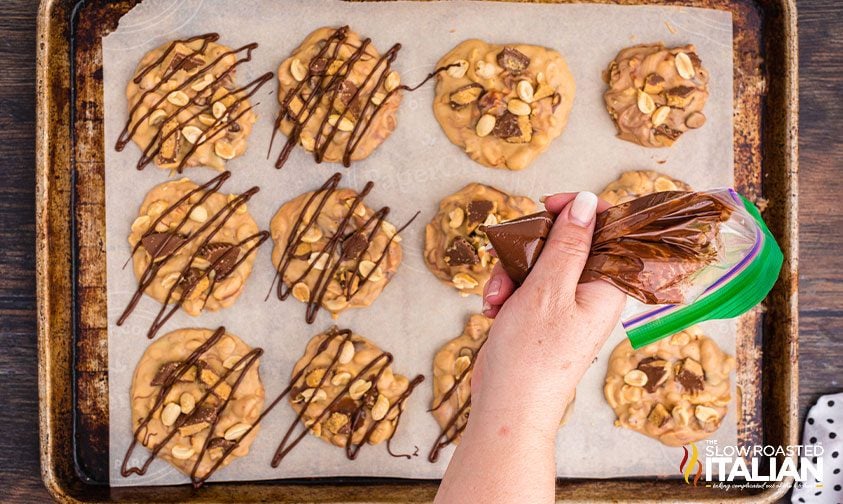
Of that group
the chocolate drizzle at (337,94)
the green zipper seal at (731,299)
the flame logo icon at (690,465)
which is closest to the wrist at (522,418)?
the green zipper seal at (731,299)

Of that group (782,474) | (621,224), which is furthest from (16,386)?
(782,474)

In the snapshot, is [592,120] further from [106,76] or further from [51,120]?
[51,120]

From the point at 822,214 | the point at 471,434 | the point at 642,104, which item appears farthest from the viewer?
the point at 822,214

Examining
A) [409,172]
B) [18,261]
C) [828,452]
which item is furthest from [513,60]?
[18,261]

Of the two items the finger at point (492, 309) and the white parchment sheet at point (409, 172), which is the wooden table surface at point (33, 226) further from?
the finger at point (492, 309)

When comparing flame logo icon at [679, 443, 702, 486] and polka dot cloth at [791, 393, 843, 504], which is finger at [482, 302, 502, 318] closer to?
flame logo icon at [679, 443, 702, 486]

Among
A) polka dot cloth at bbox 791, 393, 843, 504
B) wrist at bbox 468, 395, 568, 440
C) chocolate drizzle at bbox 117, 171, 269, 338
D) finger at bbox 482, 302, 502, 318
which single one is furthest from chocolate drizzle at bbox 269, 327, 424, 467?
polka dot cloth at bbox 791, 393, 843, 504
